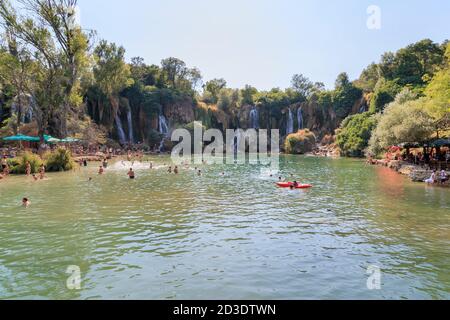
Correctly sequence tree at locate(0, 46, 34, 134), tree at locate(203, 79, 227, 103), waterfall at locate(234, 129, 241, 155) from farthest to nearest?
tree at locate(203, 79, 227, 103) < waterfall at locate(234, 129, 241, 155) < tree at locate(0, 46, 34, 134)

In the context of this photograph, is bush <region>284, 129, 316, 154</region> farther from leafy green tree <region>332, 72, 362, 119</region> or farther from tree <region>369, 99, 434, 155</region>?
tree <region>369, 99, 434, 155</region>

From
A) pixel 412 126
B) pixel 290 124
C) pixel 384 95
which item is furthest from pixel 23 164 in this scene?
pixel 290 124

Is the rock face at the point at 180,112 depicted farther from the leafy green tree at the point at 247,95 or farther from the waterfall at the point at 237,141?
the leafy green tree at the point at 247,95

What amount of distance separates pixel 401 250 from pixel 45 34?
145ft

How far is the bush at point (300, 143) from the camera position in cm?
8975

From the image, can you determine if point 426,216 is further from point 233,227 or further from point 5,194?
point 5,194

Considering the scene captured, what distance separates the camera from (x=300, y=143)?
295ft

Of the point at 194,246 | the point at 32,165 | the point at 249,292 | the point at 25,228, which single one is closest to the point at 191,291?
the point at 249,292

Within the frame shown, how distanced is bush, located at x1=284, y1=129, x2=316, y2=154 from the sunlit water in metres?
63.9

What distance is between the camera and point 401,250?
13.1 m

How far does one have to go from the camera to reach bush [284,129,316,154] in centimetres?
8975

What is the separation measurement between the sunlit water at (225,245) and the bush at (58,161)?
58.9 feet

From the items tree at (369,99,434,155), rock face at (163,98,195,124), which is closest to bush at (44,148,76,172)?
tree at (369,99,434,155)

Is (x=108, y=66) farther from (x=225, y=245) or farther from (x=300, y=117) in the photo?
(x=225, y=245)
